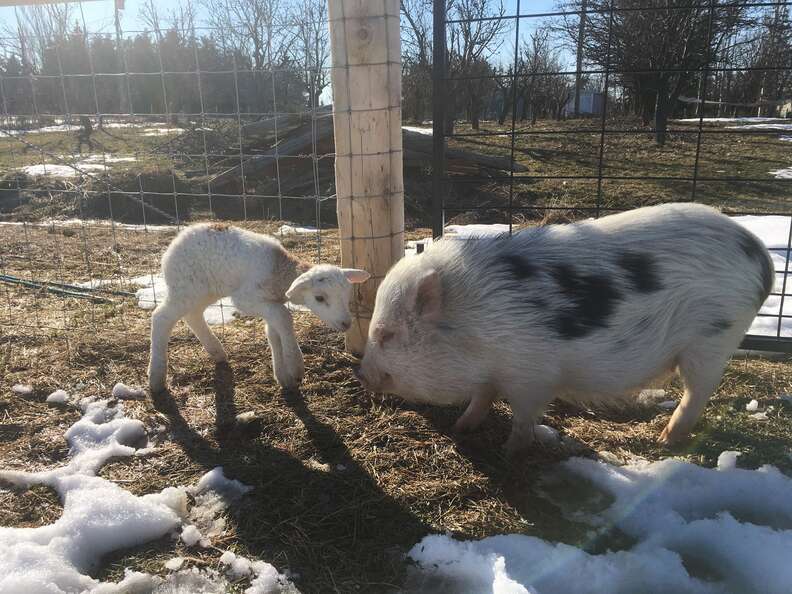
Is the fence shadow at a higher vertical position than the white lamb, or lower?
lower

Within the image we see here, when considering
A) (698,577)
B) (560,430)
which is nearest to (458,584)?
(698,577)

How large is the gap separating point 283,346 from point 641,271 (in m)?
2.17

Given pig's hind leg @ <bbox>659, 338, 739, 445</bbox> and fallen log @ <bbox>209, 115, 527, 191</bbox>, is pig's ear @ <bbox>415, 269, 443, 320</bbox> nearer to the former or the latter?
pig's hind leg @ <bbox>659, 338, 739, 445</bbox>

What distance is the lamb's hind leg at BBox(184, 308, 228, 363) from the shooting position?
14.4ft

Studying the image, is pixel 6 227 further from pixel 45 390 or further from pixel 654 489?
pixel 654 489

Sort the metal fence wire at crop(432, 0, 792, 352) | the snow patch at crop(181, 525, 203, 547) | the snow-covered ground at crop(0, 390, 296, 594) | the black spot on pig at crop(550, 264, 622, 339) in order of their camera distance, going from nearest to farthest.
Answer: the snow-covered ground at crop(0, 390, 296, 594) → the snow patch at crop(181, 525, 203, 547) → the black spot on pig at crop(550, 264, 622, 339) → the metal fence wire at crop(432, 0, 792, 352)

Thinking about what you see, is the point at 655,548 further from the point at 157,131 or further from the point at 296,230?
the point at 157,131

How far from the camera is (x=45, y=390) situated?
4.12 m

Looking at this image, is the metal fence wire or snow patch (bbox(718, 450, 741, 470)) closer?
snow patch (bbox(718, 450, 741, 470))

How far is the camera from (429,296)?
10.6ft

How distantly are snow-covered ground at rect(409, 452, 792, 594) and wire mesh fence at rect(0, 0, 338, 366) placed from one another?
279 cm

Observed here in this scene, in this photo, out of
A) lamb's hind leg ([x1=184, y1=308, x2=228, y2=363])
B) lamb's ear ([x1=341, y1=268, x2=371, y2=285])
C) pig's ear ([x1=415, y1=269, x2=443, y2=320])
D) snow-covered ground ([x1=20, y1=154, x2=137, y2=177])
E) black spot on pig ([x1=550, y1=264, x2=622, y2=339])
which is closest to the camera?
black spot on pig ([x1=550, y1=264, x2=622, y2=339])

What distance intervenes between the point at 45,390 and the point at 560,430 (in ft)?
10.6

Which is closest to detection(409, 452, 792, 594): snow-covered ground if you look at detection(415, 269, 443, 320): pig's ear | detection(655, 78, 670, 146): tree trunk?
detection(415, 269, 443, 320): pig's ear
